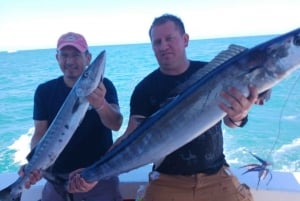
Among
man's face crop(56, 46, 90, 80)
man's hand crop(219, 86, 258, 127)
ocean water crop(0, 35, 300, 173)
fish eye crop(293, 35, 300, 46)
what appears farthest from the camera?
ocean water crop(0, 35, 300, 173)

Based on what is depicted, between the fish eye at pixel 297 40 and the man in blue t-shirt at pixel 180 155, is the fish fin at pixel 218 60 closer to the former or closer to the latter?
the fish eye at pixel 297 40

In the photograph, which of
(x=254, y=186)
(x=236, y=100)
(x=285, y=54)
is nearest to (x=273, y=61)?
(x=285, y=54)

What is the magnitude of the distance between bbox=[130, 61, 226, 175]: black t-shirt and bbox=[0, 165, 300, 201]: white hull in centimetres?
59

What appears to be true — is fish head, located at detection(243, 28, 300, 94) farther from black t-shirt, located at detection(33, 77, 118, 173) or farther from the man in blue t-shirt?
black t-shirt, located at detection(33, 77, 118, 173)

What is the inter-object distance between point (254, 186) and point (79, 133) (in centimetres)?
151

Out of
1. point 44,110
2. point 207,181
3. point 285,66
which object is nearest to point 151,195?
point 207,181

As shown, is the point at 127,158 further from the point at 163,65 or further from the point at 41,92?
the point at 41,92

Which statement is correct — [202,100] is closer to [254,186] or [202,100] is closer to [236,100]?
[236,100]

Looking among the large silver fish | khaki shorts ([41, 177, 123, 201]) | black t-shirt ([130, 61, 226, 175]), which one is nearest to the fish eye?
the large silver fish

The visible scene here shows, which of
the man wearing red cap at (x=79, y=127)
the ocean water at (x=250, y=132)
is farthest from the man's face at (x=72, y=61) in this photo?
the ocean water at (x=250, y=132)

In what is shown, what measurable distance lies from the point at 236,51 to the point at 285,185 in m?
1.68

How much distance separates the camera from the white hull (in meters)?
3.01

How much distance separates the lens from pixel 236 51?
192cm

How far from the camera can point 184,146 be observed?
2.58 m
